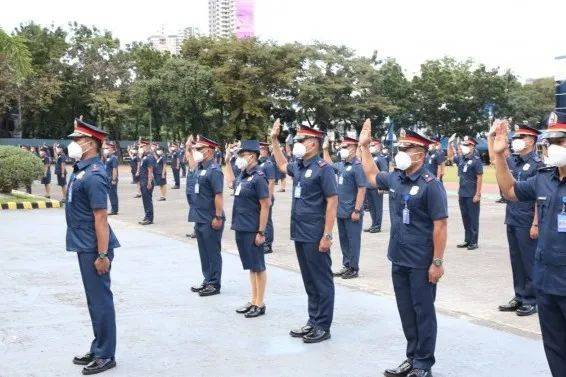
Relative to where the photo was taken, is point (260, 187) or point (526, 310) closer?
point (526, 310)

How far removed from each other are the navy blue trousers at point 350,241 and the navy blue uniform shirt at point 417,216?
4.03 metres

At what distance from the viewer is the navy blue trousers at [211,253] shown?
8172mm

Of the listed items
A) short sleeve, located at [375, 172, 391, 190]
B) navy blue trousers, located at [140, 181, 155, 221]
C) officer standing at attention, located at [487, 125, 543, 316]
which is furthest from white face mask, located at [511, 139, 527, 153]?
navy blue trousers, located at [140, 181, 155, 221]

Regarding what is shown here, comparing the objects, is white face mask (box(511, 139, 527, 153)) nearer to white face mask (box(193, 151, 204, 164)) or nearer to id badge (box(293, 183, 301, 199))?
id badge (box(293, 183, 301, 199))

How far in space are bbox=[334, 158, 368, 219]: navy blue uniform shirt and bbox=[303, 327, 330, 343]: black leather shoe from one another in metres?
3.60

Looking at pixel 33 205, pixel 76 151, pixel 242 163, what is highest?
pixel 76 151

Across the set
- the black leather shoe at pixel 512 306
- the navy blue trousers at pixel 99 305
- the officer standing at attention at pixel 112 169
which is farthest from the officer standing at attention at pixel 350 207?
the officer standing at attention at pixel 112 169

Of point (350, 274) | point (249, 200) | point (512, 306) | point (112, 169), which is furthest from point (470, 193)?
point (112, 169)

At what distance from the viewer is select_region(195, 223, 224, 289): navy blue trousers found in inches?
322

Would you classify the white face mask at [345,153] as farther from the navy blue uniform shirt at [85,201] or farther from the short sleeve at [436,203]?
the navy blue uniform shirt at [85,201]

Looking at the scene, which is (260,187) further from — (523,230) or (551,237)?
(551,237)

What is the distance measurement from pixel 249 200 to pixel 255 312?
118 centimetres

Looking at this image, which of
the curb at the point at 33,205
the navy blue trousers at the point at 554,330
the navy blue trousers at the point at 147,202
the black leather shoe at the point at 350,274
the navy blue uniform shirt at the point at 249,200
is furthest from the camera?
the curb at the point at 33,205

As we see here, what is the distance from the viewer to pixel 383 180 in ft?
18.1
